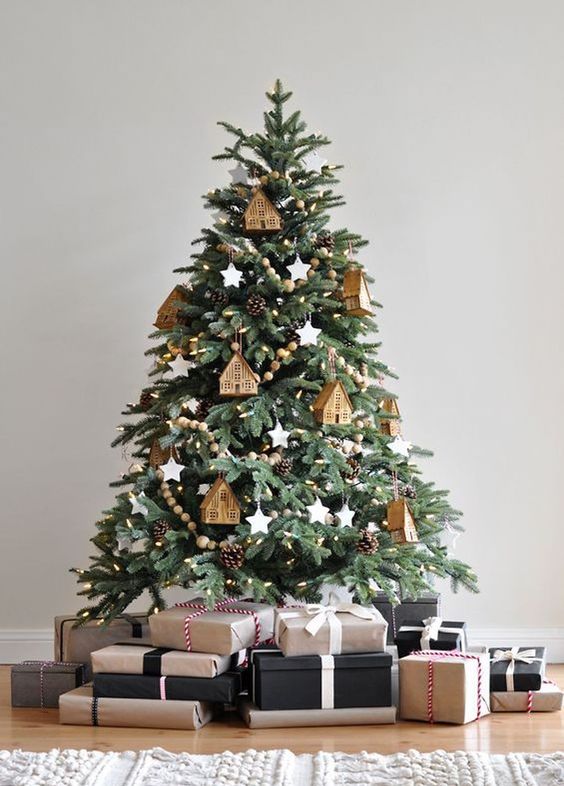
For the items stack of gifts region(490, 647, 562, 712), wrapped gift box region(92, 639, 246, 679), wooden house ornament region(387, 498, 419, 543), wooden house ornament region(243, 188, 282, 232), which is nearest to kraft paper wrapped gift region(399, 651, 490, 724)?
stack of gifts region(490, 647, 562, 712)

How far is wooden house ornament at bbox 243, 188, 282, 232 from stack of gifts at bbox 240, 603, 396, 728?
4.01 feet

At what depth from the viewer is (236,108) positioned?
13.6 feet

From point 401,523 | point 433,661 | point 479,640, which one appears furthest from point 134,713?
point 479,640

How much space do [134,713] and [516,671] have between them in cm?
112

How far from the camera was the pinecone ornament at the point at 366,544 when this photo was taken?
317cm

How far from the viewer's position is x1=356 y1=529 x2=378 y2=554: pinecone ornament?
3.17 meters

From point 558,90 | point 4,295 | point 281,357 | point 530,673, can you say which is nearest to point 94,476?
point 4,295

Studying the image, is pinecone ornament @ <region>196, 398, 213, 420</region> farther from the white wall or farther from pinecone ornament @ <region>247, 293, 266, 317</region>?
the white wall

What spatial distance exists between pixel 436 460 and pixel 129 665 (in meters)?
1.65

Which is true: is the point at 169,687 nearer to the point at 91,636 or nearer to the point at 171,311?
the point at 91,636

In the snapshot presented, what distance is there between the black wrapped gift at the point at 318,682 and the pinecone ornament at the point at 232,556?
1.09ft

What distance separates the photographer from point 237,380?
3.18 metres

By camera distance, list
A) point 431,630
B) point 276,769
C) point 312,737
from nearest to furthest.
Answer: point 276,769
point 312,737
point 431,630

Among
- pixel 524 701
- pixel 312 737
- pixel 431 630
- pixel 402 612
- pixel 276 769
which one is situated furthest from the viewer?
pixel 402 612
